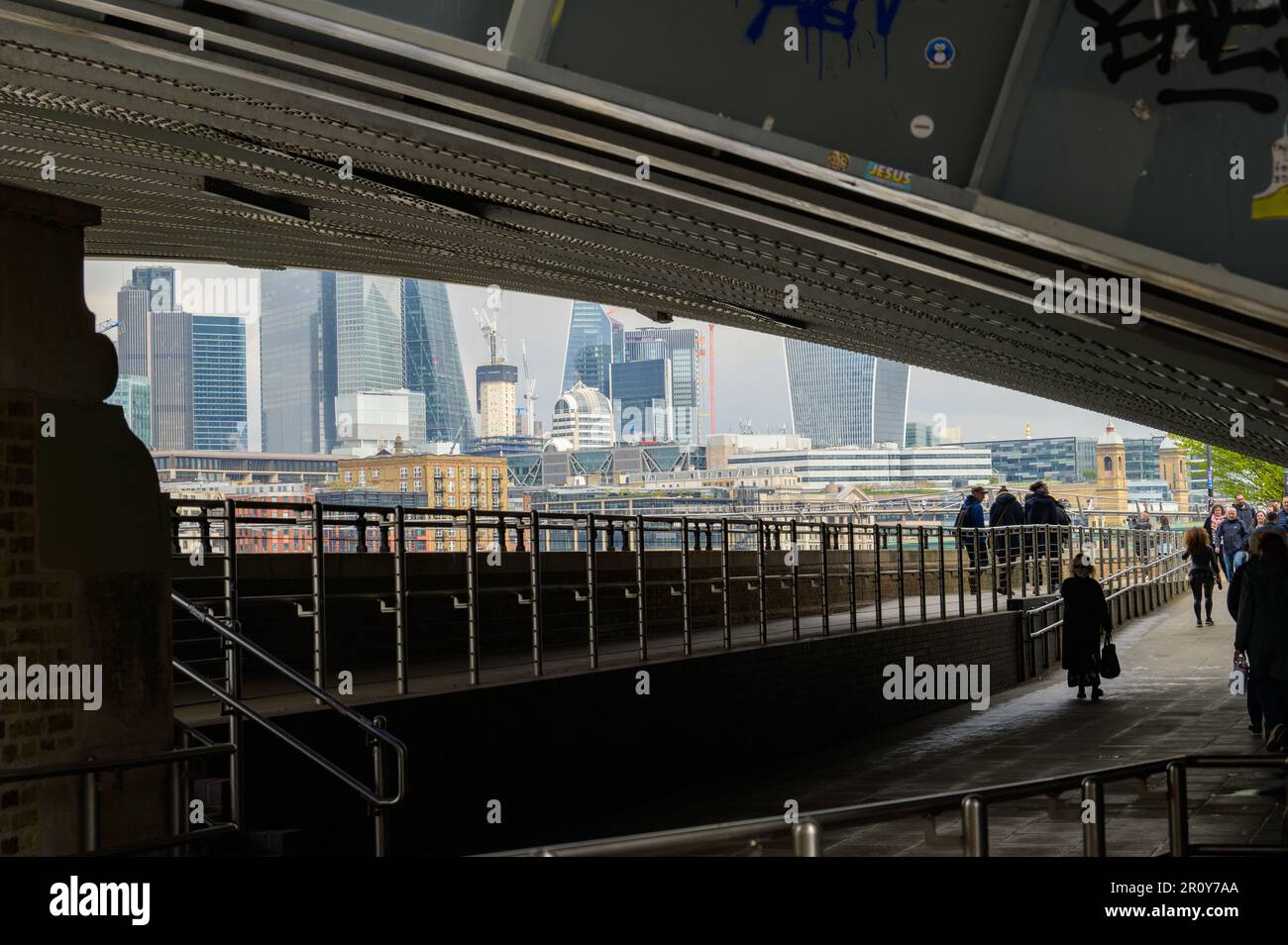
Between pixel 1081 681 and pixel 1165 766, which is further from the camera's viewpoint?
pixel 1081 681

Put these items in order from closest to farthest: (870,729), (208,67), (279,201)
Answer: (208,67), (279,201), (870,729)

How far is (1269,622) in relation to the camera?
1060 centimetres

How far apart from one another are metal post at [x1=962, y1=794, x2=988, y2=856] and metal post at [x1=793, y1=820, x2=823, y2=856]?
2.95ft

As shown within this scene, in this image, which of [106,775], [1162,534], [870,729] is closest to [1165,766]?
[106,775]

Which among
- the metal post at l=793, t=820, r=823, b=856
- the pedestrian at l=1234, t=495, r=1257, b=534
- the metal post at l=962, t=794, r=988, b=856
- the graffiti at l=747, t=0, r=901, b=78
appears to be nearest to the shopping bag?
the pedestrian at l=1234, t=495, r=1257, b=534

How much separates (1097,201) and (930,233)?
78 centimetres

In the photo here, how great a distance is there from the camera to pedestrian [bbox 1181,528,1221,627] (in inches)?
786

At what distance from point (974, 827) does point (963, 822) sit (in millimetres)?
40

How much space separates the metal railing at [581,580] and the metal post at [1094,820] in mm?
4921

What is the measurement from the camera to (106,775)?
7.66 m

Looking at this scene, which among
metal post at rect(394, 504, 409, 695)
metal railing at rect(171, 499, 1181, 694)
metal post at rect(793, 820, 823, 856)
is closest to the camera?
metal post at rect(793, 820, 823, 856)

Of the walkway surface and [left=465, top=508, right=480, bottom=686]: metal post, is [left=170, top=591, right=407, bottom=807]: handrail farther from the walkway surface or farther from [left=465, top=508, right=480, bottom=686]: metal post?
the walkway surface

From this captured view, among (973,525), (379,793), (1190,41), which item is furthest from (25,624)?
(973,525)
